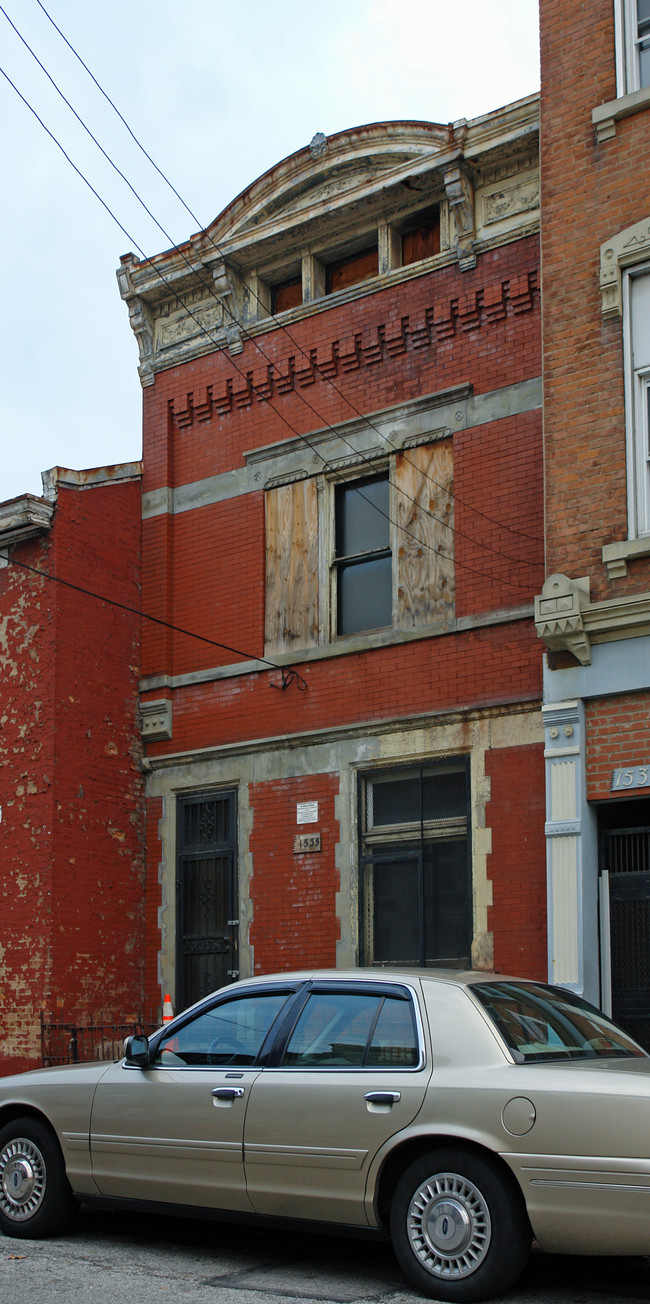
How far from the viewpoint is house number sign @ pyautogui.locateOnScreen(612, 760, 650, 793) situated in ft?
32.3

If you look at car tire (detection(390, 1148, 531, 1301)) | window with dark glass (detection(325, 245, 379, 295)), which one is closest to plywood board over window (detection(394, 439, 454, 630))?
window with dark glass (detection(325, 245, 379, 295))

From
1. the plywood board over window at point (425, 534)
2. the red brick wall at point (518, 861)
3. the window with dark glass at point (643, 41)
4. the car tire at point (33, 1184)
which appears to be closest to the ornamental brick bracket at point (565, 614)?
the red brick wall at point (518, 861)

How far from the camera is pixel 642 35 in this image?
11.0m

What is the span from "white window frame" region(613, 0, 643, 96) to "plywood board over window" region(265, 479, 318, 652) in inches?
200

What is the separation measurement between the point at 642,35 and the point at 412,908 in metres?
7.95

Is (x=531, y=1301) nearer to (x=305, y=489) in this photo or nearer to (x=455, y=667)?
(x=455, y=667)

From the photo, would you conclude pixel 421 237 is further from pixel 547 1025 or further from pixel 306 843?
pixel 547 1025

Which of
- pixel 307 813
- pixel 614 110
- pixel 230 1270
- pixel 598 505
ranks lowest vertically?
pixel 230 1270

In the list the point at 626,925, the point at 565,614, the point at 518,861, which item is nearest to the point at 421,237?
the point at 565,614

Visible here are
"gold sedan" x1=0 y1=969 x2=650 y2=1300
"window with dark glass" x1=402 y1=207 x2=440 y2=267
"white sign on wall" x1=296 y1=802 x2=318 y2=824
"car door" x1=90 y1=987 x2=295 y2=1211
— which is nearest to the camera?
"gold sedan" x1=0 y1=969 x2=650 y2=1300

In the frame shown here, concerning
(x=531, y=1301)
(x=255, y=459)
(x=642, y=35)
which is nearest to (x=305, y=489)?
(x=255, y=459)

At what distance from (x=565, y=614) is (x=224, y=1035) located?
4.60 metres

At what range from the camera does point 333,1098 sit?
6262 mm

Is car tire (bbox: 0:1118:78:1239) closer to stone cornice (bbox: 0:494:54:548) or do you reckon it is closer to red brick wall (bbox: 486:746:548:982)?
red brick wall (bbox: 486:746:548:982)
